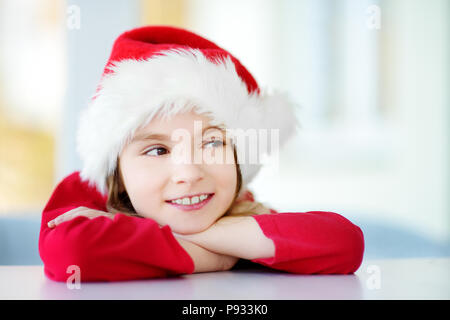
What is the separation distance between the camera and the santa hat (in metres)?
0.92

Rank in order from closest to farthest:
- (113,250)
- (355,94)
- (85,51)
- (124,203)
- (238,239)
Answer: (113,250)
(238,239)
(124,203)
(85,51)
(355,94)

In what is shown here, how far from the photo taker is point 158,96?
35.7 inches

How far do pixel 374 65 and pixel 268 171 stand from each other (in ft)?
4.43

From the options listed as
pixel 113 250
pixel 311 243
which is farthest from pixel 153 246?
pixel 311 243

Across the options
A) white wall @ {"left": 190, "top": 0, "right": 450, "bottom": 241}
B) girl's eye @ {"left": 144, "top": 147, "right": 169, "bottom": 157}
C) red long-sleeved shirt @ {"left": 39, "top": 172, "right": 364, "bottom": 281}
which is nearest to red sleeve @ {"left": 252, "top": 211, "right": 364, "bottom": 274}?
red long-sleeved shirt @ {"left": 39, "top": 172, "right": 364, "bottom": 281}

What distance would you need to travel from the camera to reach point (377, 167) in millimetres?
4230

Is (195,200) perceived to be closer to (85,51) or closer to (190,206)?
(190,206)

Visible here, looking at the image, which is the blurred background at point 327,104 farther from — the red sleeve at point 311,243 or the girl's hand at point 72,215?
the red sleeve at point 311,243

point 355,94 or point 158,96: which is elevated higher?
point 158,96

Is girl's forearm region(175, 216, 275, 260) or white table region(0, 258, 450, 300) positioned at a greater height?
girl's forearm region(175, 216, 275, 260)

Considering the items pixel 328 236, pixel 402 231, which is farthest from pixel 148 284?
pixel 402 231

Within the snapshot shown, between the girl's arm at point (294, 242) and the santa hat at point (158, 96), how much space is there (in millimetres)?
195

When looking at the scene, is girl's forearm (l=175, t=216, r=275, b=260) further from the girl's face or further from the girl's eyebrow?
the girl's eyebrow
